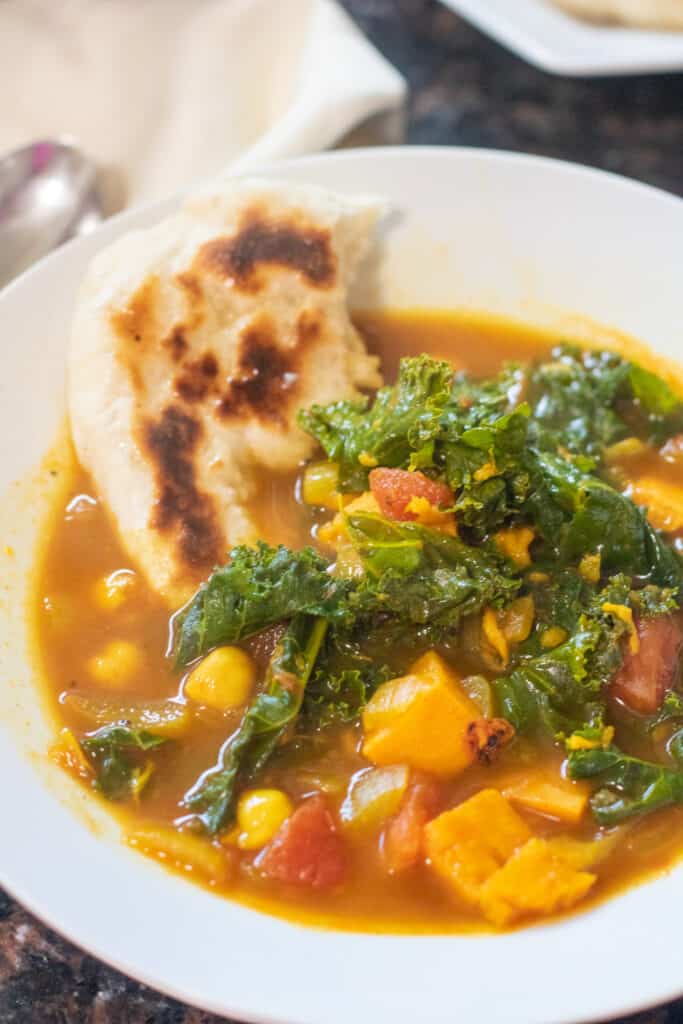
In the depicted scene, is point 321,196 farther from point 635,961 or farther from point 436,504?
point 635,961

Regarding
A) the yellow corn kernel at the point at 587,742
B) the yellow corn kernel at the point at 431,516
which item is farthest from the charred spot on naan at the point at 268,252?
the yellow corn kernel at the point at 587,742

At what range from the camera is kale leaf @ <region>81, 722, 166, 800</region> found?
326cm

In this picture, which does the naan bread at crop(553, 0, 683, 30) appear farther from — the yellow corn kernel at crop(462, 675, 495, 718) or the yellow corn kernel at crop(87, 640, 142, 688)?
the yellow corn kernel at crop(87, 640, 142, 688)

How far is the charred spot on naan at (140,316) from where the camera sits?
4.22 metres

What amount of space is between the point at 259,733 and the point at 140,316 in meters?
1.86

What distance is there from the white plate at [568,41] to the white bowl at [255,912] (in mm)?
779

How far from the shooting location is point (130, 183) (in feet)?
19.1

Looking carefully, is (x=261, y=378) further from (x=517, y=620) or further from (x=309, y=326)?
(x=517, y=620)

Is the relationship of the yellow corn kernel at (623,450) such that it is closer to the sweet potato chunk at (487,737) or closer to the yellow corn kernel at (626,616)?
the yellow corn kernel at (626,616)

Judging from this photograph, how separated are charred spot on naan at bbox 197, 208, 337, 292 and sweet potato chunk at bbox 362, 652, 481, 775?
78.7 inches

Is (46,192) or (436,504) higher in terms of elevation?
(46,192)

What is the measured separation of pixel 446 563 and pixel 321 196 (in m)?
1.99

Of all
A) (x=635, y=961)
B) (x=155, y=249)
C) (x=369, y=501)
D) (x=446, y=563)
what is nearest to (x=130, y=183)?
(x=155, y=249)

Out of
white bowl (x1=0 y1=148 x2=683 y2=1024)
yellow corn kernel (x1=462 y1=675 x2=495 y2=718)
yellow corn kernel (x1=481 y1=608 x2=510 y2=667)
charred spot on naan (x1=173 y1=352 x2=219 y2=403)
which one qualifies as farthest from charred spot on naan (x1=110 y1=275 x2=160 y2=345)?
yellow corn kernel (x1=462 y1=675 x2=495 y2=718)
